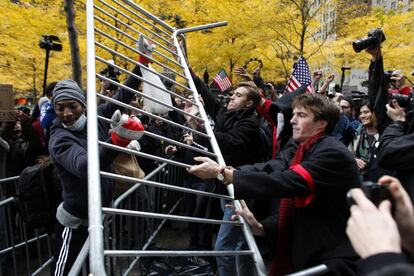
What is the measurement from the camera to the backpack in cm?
337

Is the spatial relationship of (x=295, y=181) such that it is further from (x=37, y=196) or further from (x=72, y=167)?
(x=37, y=196)

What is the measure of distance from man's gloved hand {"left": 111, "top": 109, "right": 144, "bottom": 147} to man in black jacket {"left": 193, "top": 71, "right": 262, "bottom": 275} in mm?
1745

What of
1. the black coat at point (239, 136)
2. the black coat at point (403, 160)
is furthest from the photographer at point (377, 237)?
the black coat at point (239, 136)

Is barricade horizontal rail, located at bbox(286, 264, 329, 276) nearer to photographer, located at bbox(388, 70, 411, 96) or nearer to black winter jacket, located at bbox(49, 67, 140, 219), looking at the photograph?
black winter jacket, located at bbox(49, 67, 140, 219)

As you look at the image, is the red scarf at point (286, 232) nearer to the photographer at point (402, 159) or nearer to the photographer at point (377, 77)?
the photographer at point (402, 159)

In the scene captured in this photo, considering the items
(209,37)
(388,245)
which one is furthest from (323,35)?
(388,245)

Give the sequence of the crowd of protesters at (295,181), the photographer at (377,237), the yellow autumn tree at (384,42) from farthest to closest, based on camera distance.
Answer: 1. the yellow autumn tree at (384,42)
2. the crowd of protesters at (295,181)
3. the photographer at (377,237)

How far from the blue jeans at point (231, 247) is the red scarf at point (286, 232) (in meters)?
1.07

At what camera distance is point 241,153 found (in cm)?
391

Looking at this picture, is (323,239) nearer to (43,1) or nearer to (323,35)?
(43,1)

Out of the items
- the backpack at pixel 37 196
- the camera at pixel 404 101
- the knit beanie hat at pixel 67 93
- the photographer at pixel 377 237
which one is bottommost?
the backpack at pixel 37 196

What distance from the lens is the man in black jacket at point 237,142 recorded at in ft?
11.9

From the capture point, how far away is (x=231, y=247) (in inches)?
144

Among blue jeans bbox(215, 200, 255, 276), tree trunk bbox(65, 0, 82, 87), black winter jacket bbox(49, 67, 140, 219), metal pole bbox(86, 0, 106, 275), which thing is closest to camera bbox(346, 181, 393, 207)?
metal pole bbox(86, 0, 106, 275)
